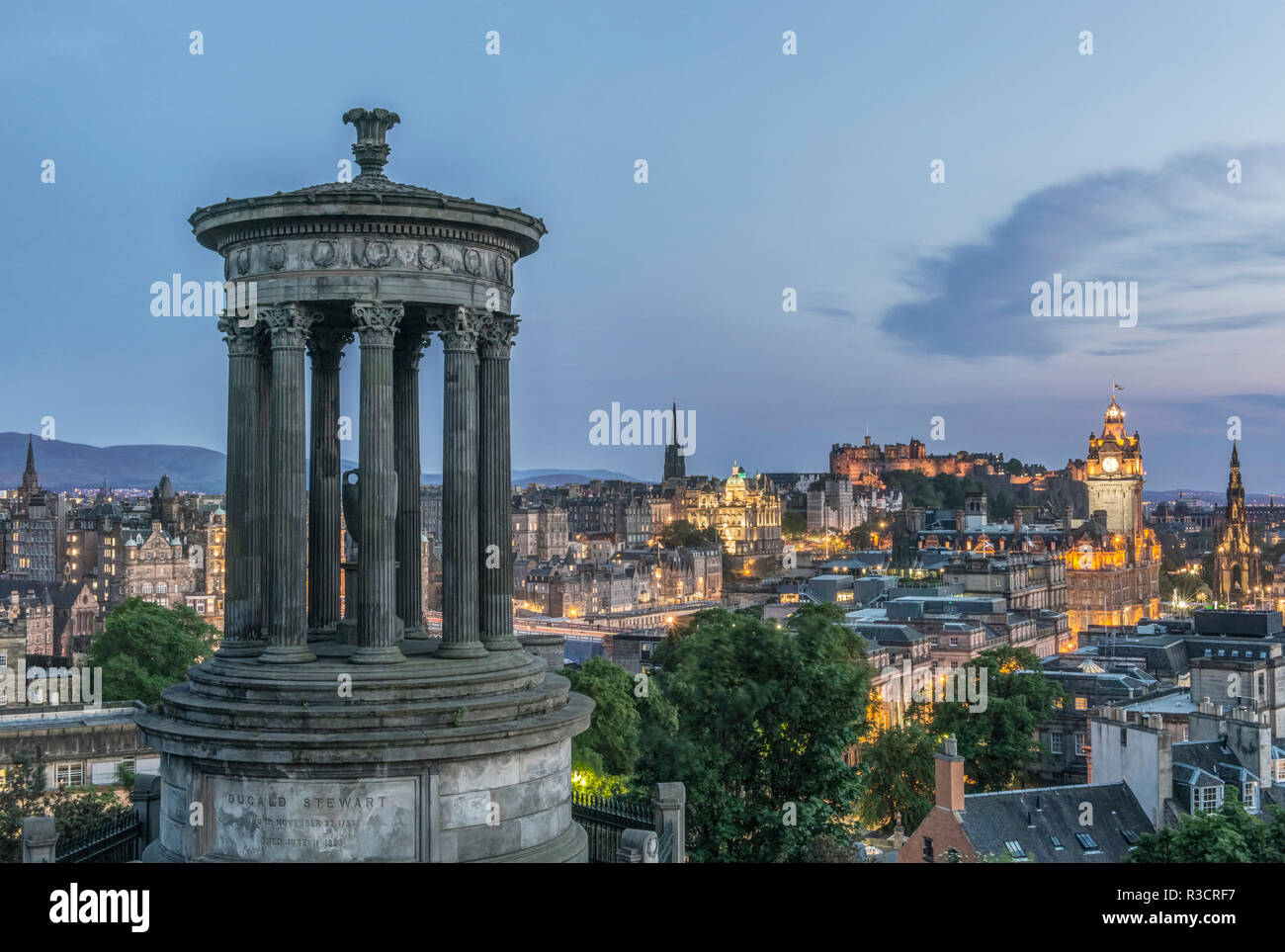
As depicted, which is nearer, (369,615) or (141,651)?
(369,615)

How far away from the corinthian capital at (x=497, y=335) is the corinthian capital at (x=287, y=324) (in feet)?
9.56

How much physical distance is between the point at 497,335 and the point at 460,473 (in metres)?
2.58

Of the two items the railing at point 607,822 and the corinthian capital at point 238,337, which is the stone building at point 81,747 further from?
the corinthian capital at point 238,337

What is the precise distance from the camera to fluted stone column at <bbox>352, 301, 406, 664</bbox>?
2116 cm

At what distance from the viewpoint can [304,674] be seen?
813 inches

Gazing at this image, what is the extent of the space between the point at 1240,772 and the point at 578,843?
43.9 metres

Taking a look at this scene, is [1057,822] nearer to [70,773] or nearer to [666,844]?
[666,844]

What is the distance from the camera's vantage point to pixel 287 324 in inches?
850

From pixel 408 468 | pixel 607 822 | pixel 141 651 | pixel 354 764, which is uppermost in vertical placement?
pixel 408 468

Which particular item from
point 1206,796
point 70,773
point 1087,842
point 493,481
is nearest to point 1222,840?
point 1087,842

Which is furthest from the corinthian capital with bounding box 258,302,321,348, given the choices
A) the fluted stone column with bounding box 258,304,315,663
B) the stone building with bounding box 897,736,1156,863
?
the stone building with bounding box 897,736,1156,863

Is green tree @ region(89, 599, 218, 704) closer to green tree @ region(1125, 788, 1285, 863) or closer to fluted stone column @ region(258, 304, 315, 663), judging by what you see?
green tree @ region(1125, 788, 1285, 863)
